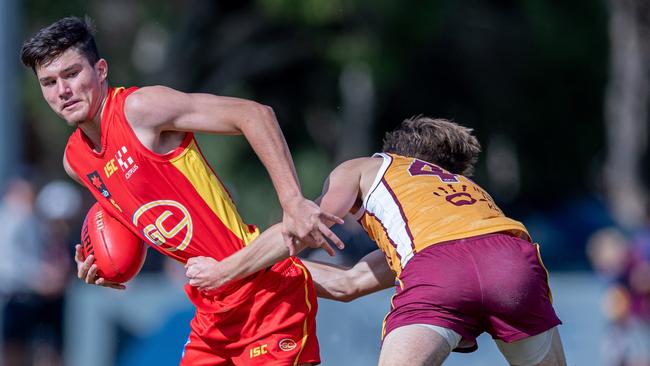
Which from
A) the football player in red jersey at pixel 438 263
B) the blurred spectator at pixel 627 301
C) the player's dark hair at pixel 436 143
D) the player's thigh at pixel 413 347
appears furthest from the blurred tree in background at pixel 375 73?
the player's thigh at pixel 413 347

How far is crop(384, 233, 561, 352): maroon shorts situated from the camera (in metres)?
4.72

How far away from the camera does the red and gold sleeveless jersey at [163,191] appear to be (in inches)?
198

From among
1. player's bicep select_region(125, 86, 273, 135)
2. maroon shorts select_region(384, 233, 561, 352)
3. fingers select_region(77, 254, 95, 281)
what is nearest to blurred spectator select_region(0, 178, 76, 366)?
fingers select_region(77, 254, 95, 281)

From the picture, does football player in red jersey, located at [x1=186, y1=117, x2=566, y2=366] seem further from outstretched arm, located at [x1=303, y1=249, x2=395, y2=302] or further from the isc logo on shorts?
outstretched arm, located at [x1=303, y1=249, x2=395, y2=302]

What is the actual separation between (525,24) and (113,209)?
20.0 metres

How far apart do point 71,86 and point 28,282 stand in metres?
7.03

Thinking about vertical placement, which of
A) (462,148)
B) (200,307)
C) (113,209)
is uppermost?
(462,148)

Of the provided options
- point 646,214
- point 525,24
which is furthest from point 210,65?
point 646,214

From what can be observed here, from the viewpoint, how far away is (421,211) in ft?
16.2

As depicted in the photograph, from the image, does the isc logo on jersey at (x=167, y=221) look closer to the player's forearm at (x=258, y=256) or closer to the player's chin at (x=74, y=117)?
the player's forearm at (x=258, y=256)

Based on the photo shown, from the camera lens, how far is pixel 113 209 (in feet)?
17.3

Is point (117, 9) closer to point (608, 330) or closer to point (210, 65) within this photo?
point (210, 65)

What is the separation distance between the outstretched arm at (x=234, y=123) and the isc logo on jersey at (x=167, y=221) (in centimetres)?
35

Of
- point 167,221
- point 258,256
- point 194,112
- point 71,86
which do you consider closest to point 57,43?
point 71,86
